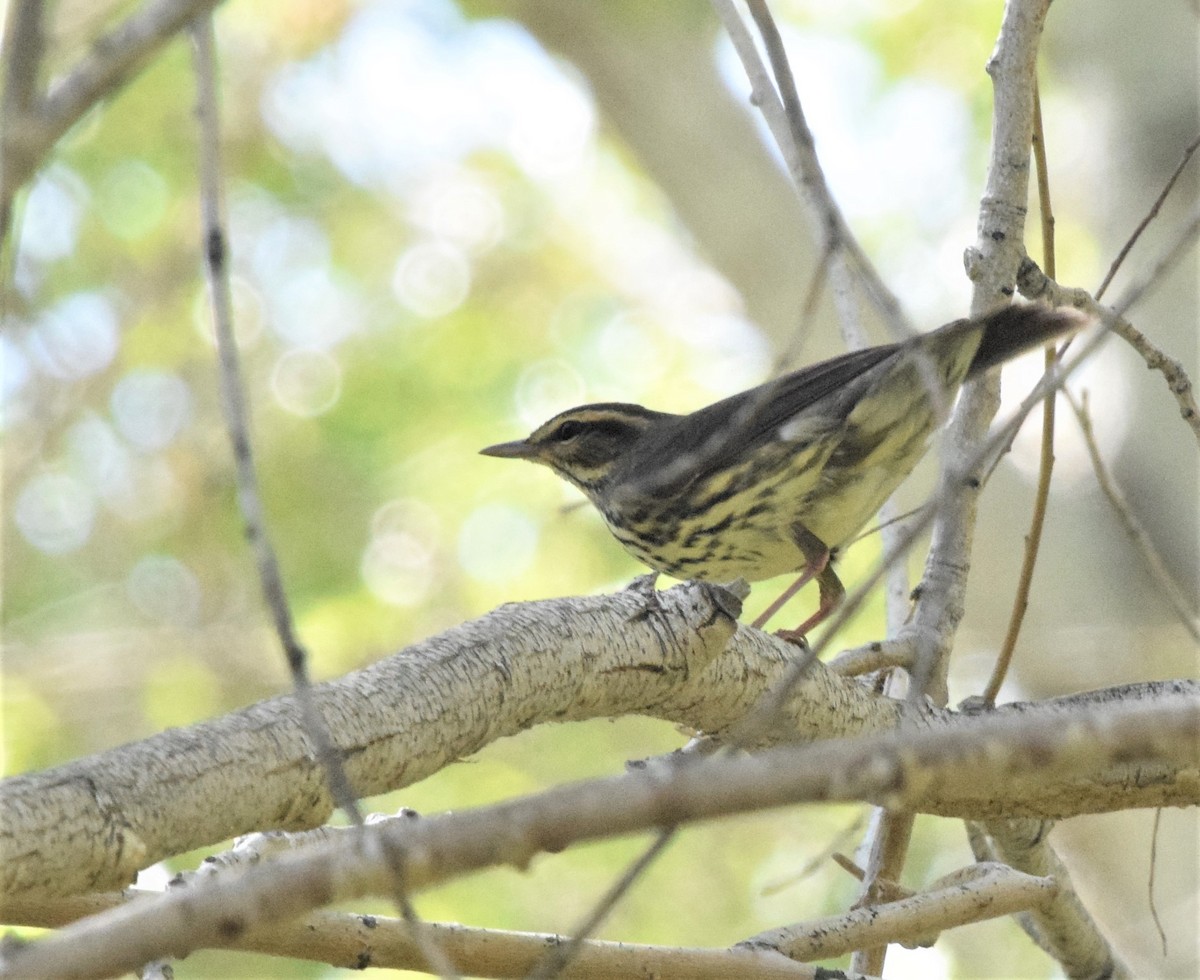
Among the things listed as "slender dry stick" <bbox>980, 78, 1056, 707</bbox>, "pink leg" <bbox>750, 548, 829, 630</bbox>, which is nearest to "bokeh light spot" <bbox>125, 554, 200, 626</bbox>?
"pink leg" <bbox>750, 548, 829, 630</bbox>

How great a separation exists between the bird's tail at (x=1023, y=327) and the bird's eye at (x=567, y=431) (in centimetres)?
186

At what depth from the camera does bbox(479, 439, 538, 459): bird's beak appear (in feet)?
17.6

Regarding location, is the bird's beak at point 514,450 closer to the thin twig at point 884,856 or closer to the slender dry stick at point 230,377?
the thin twig at point 884,856

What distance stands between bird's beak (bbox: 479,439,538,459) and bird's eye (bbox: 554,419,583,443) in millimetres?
106

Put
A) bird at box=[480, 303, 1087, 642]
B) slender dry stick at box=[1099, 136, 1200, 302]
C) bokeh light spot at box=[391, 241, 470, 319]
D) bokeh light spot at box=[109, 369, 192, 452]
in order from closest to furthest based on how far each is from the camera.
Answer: slender dry stick at box=[1099, 136, 1200, 302] → bird at box=[480, 303, 1087, 642] → bokeh light spot at box=[109, 369, 192, 452] → bokeh light spot at box=[391, 241, 470, 319]

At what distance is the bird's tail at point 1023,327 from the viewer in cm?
386

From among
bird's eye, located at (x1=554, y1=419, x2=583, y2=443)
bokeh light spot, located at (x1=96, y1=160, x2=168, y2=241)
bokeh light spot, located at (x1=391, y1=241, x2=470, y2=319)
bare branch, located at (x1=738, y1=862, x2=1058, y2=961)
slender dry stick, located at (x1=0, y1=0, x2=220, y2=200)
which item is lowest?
bare branch, located at (x1=738, y1=862, x2=1058, y2=961)

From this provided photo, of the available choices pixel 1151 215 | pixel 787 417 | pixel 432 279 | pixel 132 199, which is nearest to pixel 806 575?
pixel 787 417

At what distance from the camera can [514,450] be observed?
214 inches

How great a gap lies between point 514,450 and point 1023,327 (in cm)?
217

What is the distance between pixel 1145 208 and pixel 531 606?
688 cm

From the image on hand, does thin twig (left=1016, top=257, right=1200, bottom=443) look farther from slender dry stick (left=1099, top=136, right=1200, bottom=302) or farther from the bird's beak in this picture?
the bird's beak

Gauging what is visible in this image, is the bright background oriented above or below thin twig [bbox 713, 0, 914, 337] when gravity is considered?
above

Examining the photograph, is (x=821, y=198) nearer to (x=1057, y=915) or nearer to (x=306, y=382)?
(x=1057, y=915)
